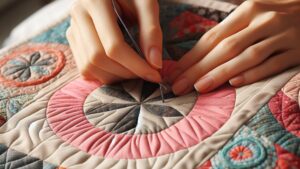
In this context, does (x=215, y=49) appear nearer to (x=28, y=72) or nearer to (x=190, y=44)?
(x=190, y=44)

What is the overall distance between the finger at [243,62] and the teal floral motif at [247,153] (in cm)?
10

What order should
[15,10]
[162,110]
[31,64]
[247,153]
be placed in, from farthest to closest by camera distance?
[15,10], [31,64], [162,110], [247,153]

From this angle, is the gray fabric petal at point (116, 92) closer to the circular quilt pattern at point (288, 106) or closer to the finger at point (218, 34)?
the finger at point (218, 34)

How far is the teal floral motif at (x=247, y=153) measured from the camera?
46 centimetres

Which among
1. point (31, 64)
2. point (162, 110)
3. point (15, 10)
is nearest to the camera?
point (162, 110)

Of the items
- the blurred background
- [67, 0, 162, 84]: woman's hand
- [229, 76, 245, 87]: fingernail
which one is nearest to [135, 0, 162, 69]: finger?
[67, 0, 162, 84]: woman's hand

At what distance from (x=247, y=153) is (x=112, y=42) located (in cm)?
23

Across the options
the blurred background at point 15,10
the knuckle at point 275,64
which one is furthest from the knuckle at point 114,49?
the blurred background at point 15,10

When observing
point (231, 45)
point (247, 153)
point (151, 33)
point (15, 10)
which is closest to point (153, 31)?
point (151, 33)

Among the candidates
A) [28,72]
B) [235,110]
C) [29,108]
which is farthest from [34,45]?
[235,110]

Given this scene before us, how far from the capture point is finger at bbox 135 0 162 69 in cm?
57

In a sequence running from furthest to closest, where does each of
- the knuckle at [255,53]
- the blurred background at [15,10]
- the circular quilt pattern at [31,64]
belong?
the blurred background at [15,10] < the circular quilt pattern at [31,64] < the knuckle at [255,53]

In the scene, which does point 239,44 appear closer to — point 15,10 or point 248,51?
point 248,51

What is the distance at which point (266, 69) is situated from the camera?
0.56 meters
